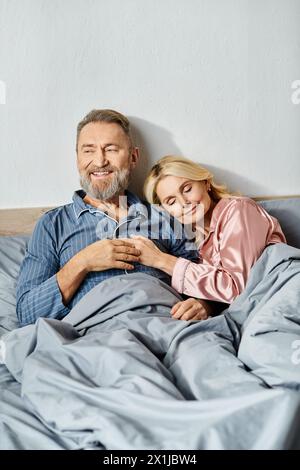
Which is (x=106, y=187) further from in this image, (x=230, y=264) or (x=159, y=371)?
(x=159, y=371)

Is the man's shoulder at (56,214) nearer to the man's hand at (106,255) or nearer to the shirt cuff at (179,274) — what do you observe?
the man's hand at (106,255)

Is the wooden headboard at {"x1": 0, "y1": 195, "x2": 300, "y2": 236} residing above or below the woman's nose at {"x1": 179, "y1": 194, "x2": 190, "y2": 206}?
below

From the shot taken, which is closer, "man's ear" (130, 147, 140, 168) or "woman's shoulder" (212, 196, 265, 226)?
"woman's shoulder" (212, 196, 265, 226)

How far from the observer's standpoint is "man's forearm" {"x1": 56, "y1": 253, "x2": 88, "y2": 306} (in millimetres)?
1527

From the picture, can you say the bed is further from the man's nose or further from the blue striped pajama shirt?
the man's nose

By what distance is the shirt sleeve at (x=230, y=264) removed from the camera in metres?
1.54

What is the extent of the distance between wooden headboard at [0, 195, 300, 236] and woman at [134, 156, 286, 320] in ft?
1.23

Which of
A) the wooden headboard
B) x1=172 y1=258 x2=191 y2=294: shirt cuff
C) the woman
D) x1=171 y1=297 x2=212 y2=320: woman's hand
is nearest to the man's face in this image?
the woman

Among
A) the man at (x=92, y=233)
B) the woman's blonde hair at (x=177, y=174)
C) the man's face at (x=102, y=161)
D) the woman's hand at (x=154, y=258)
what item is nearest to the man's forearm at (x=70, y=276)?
the man at (x=92, y=233)

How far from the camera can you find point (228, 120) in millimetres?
1953

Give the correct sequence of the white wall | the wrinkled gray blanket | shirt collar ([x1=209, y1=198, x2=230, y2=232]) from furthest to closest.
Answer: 1. the white wall
2. shirt collar ([x1=209, y1=198, x2=230, y2=232])
3. the wrinkled gray blanket

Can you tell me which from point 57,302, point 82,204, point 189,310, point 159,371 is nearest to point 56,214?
point 82,204

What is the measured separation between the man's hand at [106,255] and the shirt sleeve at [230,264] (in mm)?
149

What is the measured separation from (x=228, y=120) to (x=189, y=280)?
2.21 feet
